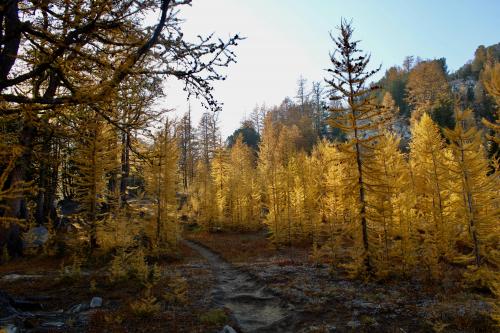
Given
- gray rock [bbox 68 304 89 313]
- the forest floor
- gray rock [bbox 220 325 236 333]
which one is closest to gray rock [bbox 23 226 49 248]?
the forest floor

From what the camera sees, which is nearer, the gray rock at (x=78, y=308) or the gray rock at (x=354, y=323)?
the gray rock at (x=354, y=323)

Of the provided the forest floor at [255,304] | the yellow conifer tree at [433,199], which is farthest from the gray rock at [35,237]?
the yellow conifer tree at [433,199]

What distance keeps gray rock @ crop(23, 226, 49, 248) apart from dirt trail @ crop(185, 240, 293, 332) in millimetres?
12501

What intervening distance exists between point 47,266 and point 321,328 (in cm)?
1518

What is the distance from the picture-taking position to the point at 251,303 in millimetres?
10484

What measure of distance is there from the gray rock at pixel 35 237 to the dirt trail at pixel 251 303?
1250cm

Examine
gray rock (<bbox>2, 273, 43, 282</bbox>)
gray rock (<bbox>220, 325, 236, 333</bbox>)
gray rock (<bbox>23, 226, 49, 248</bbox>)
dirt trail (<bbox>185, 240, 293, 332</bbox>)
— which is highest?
gray rock (<bbox>23, 226, 49, 248</bbox>)

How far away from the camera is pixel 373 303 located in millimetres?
9352

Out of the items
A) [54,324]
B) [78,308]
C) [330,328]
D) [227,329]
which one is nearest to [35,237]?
[78,308]

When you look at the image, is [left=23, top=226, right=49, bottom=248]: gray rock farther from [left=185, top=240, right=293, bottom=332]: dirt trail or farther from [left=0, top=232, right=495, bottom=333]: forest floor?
[left=185, top=240, right=293, bottom=332]: dirt trail

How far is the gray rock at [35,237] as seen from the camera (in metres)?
19.4

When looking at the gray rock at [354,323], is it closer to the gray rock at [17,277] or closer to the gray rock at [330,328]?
the gray rock at [330,328]

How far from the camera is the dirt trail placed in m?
8.38

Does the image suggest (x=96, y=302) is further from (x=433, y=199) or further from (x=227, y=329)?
(x=433, y=199)
